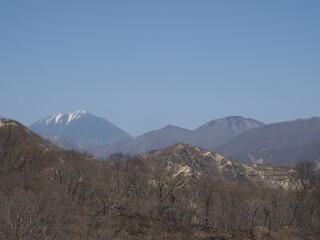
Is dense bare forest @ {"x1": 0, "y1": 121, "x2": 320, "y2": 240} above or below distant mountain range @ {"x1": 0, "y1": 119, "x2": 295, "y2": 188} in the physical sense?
below

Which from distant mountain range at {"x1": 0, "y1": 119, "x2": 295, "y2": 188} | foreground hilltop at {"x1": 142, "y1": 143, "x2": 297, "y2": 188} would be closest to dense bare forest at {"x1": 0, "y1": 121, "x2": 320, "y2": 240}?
distant mountain range at {"x1": 0, "y1": 119, "x2": 295, "y2": 188}

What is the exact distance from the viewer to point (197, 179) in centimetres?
13300

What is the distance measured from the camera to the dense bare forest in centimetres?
6544

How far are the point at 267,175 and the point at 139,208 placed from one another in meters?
97.8

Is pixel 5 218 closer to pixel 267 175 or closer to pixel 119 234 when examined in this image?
pixel 119 234

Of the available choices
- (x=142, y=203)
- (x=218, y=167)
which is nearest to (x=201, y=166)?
(x=218, y=167)

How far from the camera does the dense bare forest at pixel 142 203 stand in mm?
65438

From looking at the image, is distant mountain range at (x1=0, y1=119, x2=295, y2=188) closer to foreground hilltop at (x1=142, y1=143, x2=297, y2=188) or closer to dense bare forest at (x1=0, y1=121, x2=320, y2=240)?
foreground hilltop at (x1=142, y1=143, x2=297, y2=188)

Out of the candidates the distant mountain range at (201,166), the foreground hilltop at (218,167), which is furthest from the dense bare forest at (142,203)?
the foreground hilltop at (218,167)

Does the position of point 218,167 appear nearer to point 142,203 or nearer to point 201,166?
point 201,166

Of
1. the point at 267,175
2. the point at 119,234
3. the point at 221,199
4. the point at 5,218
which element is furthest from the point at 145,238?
the point at 267,175

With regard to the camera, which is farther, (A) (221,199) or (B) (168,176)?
(B) (168,176)

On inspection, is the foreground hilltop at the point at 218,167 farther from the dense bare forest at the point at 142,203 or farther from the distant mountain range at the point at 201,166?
the dense bare forest at the point at 142,203

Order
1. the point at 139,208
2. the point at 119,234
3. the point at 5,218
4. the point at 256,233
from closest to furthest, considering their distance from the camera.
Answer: the point at 5,218 < the point at 119,234 < the point at 256,233 < the point at 139,208
